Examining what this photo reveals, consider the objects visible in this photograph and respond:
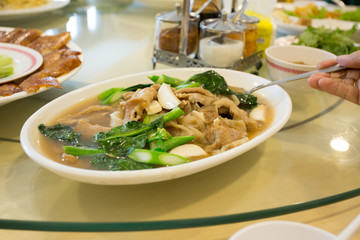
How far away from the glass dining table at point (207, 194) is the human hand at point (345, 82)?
0.51 feet

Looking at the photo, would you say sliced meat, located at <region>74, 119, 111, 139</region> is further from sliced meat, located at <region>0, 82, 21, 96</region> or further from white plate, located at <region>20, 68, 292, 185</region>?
sliced meat, located at <region>0, 82, 21, 96</region>

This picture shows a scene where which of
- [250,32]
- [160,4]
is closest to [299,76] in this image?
[250,32]

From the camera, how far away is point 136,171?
0.82 meters

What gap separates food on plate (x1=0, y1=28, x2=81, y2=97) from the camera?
125 centimetres

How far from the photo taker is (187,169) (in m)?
0.86

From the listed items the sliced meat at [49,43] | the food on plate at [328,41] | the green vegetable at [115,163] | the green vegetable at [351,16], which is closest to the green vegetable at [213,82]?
the green vegetable at [115,163]

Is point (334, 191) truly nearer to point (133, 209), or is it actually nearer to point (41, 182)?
point (133, 209)

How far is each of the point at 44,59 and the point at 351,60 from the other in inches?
51.2

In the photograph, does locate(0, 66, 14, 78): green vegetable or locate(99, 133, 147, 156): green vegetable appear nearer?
locate(99, 133, 147, 156): green vegetable

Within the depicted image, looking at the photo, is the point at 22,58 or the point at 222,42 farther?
the point at 222,42

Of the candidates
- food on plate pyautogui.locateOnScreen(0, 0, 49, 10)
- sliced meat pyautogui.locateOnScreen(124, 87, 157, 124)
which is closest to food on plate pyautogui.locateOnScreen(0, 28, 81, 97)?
sliced meat pyautogui.locateOnScreen(124, 87, 157, 124)

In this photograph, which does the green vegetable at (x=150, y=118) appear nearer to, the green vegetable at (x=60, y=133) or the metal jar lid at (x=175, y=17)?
the green vegetable at (x=60, y=133)

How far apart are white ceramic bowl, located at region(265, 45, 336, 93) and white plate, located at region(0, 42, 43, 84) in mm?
1082

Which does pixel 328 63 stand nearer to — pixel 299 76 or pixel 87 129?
pixel 299 76
